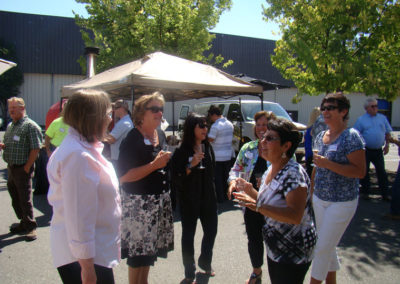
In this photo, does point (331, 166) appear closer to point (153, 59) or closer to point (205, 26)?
point (153, 59)

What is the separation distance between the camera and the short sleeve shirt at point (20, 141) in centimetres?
446

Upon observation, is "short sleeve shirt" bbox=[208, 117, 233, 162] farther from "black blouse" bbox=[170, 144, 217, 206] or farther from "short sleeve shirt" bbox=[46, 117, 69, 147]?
"black blouse" bbox=[170, 144, 217, 206]

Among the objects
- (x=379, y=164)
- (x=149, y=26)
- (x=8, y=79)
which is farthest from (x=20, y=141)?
(x=8, y=79)

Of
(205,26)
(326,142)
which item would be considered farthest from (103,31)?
(326,142)

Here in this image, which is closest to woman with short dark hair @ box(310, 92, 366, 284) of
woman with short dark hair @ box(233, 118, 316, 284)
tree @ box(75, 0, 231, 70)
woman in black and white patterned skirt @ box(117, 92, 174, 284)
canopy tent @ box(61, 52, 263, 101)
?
woman with short dark hair @ box(233, 118, 316, 284)

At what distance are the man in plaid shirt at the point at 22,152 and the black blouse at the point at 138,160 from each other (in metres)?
2.48

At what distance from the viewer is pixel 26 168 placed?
177 inches

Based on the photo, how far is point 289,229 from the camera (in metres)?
2.04

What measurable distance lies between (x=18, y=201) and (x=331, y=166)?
4.42 meters

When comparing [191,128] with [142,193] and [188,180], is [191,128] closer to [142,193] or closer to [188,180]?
[188,180]

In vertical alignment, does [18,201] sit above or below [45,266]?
above

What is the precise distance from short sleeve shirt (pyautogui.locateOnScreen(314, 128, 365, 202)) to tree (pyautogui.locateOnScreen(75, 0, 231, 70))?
378 inches

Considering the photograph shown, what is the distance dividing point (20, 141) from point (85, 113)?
3.34m

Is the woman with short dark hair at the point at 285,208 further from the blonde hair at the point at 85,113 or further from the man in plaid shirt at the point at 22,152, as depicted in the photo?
the man in plaid shirt at the point at 22,152
